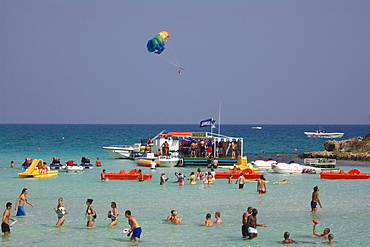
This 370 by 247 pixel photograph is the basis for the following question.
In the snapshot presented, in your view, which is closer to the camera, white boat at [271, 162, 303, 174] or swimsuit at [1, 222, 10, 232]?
swimsuit at [1, 222, 10, 232]

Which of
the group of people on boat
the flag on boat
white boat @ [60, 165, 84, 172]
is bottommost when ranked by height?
white boat @ [60, 165, 84, 172]

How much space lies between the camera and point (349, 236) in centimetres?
1981

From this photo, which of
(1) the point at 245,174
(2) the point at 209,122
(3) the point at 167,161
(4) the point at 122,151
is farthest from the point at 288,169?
(4) the point at 122,151

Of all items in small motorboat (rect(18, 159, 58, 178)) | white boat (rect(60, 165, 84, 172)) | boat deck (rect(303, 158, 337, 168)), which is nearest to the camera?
small motorboat (rect(18, 159, 58, 178))

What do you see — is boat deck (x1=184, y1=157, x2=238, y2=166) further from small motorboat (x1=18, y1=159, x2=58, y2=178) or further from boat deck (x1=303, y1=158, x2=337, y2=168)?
small motorboat (x1=18, y1=159, x2=58, y2=178)

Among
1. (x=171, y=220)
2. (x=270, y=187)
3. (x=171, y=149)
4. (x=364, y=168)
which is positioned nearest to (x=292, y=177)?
(x=270, y=187)

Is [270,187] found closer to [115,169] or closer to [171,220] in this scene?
[171,220]

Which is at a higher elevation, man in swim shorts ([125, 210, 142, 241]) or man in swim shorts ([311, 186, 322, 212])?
man in swim shorts ([311, 186, 322, 212])

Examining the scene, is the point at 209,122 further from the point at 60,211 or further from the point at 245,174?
the point at 60,211

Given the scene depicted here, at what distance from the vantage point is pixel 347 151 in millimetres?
58781

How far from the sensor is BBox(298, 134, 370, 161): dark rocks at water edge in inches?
2167

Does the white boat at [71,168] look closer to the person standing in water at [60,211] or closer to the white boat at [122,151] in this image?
the white boat at [122,151]

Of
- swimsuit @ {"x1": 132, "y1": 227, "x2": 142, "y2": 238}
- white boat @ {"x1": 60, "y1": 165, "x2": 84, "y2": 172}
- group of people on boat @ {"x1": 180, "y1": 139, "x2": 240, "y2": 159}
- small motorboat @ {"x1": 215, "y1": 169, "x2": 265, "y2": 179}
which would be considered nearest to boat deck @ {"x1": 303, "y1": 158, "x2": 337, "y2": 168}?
group of people on boat @ {"x1": 180, "y1": 139, "x2": 240, "y2": 159}

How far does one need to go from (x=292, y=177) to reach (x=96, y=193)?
15.4 metres
